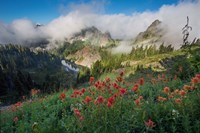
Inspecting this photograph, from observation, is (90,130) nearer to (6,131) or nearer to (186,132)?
(186,132)

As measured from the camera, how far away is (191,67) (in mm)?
11602

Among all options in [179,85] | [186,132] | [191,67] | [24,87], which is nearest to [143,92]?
[179,85]

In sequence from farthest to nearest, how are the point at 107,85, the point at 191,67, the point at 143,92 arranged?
the point at 191,67
the point at 143,92
the point at 107,85

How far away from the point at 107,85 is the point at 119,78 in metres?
0.76

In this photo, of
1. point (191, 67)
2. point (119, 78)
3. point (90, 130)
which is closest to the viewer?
point (90, 130)

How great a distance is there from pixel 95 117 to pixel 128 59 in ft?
601

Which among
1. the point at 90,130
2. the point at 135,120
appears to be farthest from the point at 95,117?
the point at 135,120

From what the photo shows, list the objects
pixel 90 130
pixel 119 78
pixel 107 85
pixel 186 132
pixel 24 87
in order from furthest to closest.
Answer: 1. pixel 24 87
2. pixel 107 85
3. pixel 119 78
4. pixel 90 130
5. pixel 186 132

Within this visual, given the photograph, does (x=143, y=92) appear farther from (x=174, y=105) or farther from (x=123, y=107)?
(x=174, y=105)

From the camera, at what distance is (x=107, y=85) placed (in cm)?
678

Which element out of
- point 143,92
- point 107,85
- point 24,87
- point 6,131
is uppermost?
point 107,85

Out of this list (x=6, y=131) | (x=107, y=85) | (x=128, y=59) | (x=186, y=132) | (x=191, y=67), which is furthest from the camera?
(x=128, y=59)

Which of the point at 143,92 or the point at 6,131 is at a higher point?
the point at 143,92

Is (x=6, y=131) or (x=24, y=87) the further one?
(x=24, y=87)
